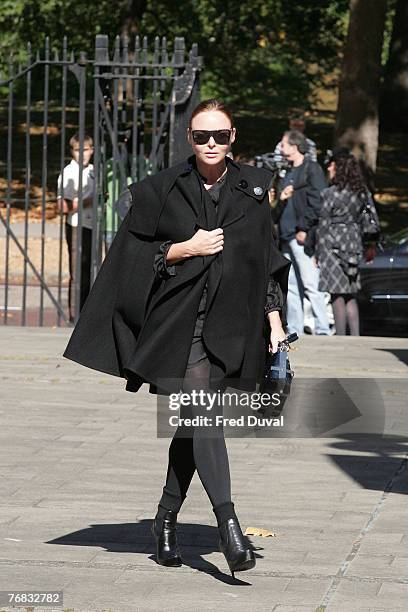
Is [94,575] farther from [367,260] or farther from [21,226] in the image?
[21,226]

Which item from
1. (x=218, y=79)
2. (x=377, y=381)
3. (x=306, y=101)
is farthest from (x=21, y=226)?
(x=306, y=101)

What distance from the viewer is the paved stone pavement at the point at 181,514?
5.37 m

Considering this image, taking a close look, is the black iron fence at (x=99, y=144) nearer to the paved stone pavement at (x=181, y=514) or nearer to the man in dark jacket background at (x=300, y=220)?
the man in dark jacket background at (x=300, y=220)

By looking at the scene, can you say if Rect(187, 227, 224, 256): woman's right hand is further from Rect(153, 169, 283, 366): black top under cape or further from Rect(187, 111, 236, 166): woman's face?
Rect(187, 111, 236, 166): woman's face

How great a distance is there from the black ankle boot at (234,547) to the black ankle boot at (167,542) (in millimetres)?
321

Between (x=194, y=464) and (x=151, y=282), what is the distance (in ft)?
2.33

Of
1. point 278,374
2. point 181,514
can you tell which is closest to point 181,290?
point 278,374

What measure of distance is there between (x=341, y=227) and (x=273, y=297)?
7.04 m

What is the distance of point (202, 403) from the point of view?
5520mm

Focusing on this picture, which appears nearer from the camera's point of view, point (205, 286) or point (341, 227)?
point (205, 286)

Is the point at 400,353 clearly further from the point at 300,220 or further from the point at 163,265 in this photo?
the point at 163,265

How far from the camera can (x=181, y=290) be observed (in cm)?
554

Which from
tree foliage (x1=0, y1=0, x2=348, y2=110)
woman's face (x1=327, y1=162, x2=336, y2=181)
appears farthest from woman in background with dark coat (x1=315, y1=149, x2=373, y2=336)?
tree foliage (x1=0, y1=0, x2=348, y2=110)

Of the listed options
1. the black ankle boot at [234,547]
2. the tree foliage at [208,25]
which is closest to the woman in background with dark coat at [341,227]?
the black ankle boot at [234,547]
